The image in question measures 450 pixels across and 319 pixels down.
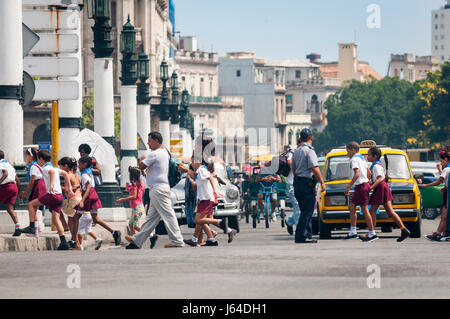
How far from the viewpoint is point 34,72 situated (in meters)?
23.0

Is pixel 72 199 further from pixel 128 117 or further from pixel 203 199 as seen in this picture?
pixel 128 117

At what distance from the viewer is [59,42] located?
2292cm

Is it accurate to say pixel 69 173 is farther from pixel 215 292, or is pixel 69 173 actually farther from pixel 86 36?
pixel 86 36

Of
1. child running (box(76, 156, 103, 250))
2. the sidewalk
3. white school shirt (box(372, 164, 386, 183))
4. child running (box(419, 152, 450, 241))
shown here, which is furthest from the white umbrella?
child running (box(419, 152, 450, 241))

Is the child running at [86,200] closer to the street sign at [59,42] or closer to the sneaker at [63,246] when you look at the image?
the sneaker at [63,246]

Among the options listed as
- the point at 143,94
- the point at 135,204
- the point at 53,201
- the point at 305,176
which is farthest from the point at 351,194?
the point at 143,94

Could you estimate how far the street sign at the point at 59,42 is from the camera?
2286 centimetres

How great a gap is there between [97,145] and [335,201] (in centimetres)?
621

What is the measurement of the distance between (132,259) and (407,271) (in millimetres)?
3544

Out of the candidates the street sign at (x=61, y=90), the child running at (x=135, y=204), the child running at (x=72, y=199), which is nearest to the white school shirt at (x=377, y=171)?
the child running at (x=72, y=199)

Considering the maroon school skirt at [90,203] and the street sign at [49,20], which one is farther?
the street sign at [49,20]

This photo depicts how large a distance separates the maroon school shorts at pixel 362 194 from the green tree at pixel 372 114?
14737cm

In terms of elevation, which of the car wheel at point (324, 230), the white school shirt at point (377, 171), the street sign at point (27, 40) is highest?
the street sign at point (27, 40)
